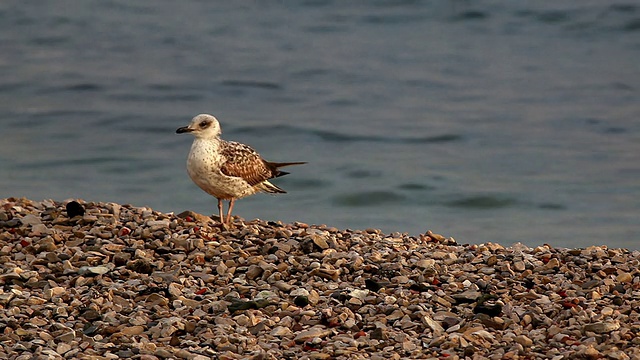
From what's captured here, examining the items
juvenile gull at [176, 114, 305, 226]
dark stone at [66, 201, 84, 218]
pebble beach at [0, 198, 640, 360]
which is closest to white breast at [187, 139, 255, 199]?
juvenile gull at [176, 114, 305, 226]

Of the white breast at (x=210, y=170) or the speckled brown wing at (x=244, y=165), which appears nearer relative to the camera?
the white breast at (x=210, y=170)

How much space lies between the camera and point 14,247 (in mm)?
8594

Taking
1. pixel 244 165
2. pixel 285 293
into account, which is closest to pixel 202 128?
pixel 244 165

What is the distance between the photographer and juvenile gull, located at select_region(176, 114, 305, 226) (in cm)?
947

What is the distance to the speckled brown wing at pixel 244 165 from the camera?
31.5 feet

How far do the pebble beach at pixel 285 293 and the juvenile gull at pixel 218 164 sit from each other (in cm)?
31

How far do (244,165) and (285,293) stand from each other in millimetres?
2287

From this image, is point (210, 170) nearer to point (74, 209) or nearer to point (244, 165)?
point (244, 165)

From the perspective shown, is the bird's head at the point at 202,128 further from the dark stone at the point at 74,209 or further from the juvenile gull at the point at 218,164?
the dark stone at the point at 74,209

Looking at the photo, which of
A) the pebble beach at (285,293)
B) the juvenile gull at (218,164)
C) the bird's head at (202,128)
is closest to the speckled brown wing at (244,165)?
the juvenile gull at (218,164)

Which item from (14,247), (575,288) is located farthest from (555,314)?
(14,247)

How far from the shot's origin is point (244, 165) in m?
9.77

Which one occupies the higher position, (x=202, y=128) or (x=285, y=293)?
(x=202, y=128)

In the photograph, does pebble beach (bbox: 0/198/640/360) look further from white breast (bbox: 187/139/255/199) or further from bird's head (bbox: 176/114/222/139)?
bird's head (bbox: 176/114/222/139)
